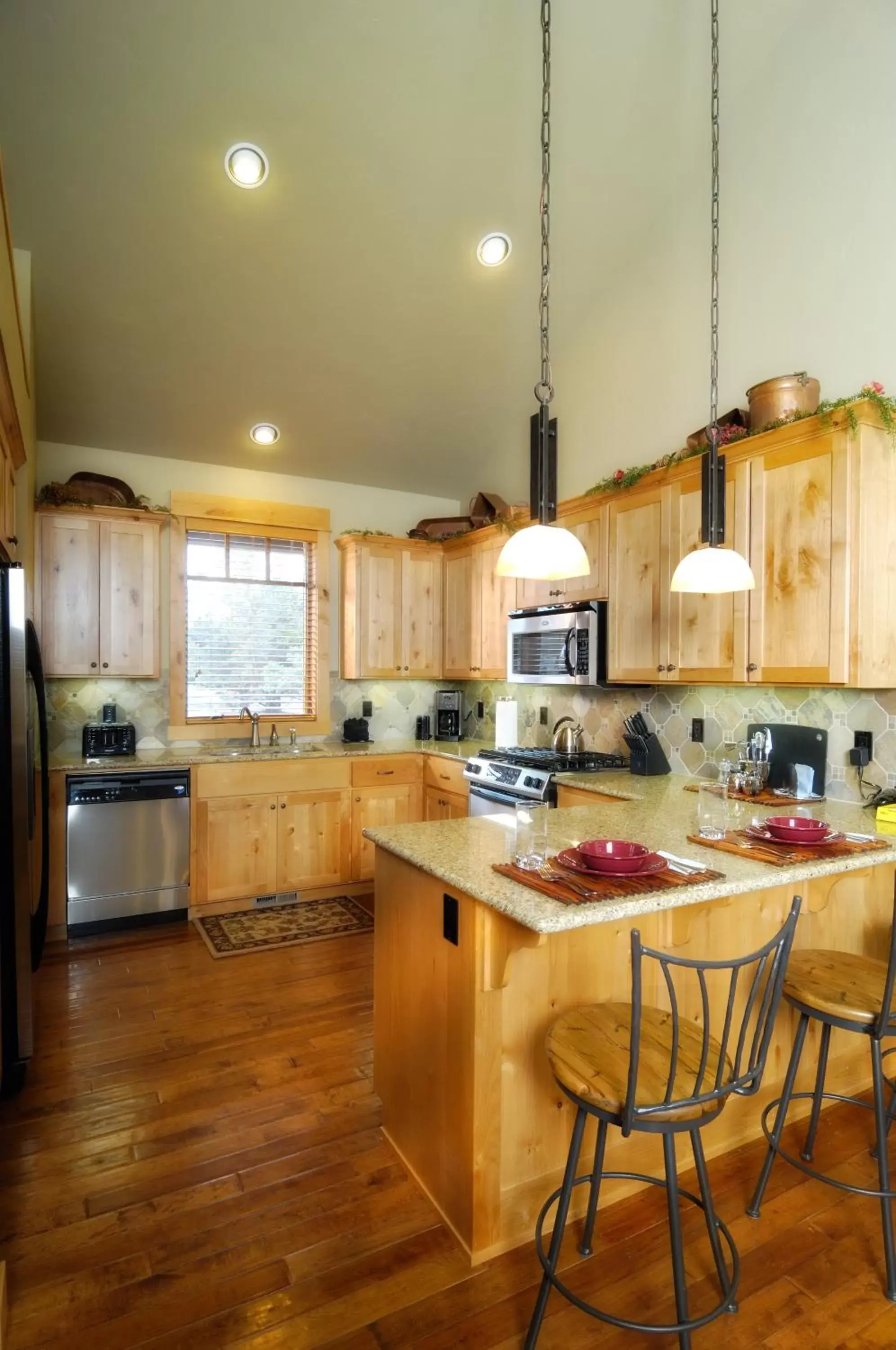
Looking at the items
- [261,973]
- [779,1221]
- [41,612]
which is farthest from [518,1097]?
[41,612]

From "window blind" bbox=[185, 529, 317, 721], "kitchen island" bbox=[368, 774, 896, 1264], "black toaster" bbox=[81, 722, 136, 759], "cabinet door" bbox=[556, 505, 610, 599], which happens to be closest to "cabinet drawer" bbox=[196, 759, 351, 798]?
"black toaster" bbox=[81, 722, 136, 759]

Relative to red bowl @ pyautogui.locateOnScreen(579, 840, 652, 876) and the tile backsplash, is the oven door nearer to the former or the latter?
the tile backsplash

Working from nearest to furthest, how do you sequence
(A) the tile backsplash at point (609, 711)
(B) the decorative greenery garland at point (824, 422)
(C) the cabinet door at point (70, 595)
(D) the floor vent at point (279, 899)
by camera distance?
(B) the decorative greenery garland at point (824, 422) → (A) the tile backsplash at point (609, 711) → (C) the cabinet door at point (70, 595) → (D) the floor vent at point (279, 899)

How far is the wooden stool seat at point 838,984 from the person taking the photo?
71.1 inches

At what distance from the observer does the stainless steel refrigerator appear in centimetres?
211

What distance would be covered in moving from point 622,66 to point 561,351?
57.0 inches

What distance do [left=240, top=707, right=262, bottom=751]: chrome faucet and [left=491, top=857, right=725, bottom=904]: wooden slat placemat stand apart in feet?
10.5

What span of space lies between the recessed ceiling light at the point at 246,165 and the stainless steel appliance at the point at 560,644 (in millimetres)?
2442

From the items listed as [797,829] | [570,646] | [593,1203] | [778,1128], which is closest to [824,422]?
[797,829]

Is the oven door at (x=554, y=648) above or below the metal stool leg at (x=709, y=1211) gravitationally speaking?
above

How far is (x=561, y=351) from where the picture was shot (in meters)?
4.31

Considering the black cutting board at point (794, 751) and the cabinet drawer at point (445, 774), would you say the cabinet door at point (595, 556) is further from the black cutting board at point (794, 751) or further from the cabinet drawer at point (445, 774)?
the cabinet drawer at point (445, 774)

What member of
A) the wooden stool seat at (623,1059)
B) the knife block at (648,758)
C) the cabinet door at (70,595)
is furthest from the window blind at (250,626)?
the wooden stool seat at (623,1059)

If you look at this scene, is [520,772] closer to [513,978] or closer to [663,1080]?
[513,978]
